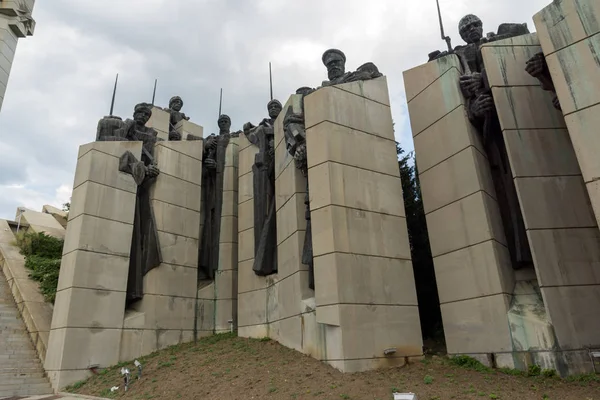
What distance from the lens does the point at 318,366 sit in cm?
859

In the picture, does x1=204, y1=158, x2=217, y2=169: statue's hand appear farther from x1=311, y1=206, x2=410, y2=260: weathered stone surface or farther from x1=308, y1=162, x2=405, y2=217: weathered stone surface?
x1=311, y1=206, x2=410, y2=260: weathered stone surface

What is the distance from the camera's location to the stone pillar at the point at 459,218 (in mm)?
8555

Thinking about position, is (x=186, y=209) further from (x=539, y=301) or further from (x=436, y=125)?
(x=539, y=301)

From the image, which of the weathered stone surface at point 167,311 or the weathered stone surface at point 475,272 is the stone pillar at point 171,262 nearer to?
the weathered stone surface at point 167,311

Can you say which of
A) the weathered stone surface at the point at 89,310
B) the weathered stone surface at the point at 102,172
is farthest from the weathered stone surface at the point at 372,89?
the weathered stone surface at the point at 89,310

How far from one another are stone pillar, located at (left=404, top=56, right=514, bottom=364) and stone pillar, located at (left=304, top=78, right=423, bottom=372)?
76 cm

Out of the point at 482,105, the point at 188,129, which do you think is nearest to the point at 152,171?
the point at 188,129

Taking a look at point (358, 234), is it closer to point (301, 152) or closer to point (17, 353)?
point (301, 152)

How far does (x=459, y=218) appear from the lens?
9547 millimetres

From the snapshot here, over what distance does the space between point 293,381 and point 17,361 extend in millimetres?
8033

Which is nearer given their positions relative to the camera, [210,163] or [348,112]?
[348,112]

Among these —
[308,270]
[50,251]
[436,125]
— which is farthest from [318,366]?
[50,251]

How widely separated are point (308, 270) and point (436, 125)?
4.83 meters

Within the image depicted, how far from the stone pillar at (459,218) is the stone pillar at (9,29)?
13664 mm
